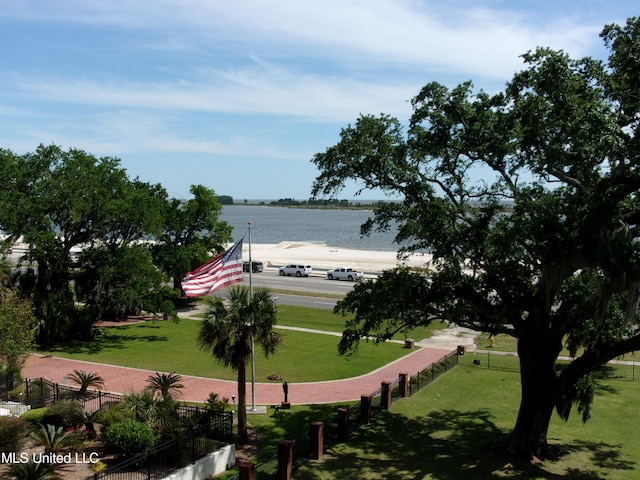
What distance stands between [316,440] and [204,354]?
14715mm

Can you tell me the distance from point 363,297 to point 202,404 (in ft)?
29.1

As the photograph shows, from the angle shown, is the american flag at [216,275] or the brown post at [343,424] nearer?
the brown post at [343,424]

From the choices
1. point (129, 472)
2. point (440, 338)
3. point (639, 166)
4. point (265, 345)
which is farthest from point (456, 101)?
point (440, 338)

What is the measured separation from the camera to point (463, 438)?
20500 millimetres

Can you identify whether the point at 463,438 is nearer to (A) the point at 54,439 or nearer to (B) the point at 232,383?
(B) the point at 232,383

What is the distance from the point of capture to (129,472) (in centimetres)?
1531

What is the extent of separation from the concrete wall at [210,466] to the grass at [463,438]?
2056mm

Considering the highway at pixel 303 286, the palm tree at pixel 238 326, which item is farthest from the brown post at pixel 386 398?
the highway at pixel 303 286

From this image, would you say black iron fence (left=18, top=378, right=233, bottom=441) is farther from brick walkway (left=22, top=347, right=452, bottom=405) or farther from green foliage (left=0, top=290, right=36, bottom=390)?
brick walkway (left=22, top=347, right=452, bottom=405)

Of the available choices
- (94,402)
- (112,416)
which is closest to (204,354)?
(94,402)

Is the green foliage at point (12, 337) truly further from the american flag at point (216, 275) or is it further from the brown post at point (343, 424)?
the brown post at point (343, 424)

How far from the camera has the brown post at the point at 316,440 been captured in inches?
727

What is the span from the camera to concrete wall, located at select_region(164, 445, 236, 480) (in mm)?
15508

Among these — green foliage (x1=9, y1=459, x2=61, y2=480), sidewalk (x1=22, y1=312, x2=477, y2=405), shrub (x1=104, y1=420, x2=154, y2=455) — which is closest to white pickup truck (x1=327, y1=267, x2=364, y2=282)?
sidewalk (x1=22, y1=312, x2=477, y2=405)
